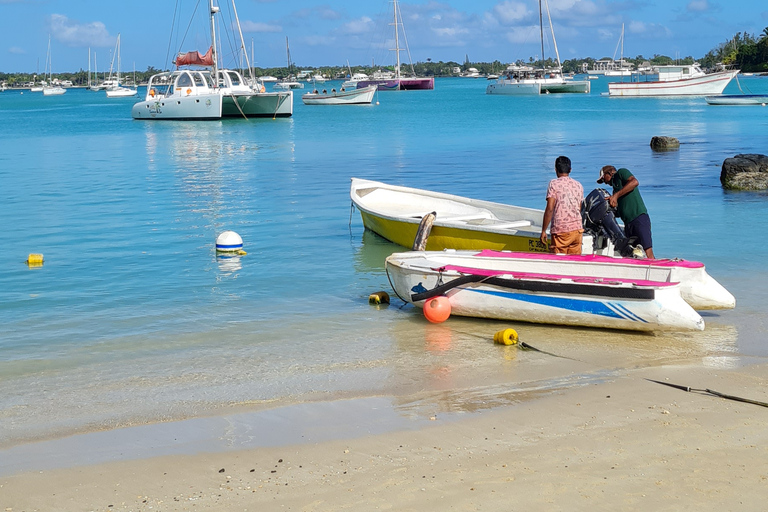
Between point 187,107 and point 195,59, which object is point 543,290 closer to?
point 195,59

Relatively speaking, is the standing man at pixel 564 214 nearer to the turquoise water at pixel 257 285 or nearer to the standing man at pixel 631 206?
the standing man at pixel 631 206

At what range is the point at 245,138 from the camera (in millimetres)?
44500

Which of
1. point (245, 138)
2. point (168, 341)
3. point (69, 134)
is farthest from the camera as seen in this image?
point (69, 134)

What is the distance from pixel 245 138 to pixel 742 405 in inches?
1570

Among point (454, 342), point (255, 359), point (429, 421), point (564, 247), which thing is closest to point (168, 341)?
point (255, 359)

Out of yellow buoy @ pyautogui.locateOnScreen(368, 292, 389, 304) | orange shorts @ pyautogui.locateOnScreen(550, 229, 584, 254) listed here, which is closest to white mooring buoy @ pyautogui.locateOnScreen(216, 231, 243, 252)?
yellow buoy @ pyautogui.locateOnScreen(368, 292, 389, 304)

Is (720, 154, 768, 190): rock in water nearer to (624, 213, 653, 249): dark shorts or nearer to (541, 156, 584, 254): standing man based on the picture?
(624, 213, 653, 249): dark shorts

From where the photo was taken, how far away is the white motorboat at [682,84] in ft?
267

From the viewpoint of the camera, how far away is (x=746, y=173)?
21.3m

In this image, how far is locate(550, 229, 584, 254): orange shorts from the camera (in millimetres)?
9984

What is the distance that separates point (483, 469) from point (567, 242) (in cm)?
492

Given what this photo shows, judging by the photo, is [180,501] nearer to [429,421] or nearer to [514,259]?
[429,421]

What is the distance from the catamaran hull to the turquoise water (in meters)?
23.5

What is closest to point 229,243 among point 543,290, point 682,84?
point 543,290
